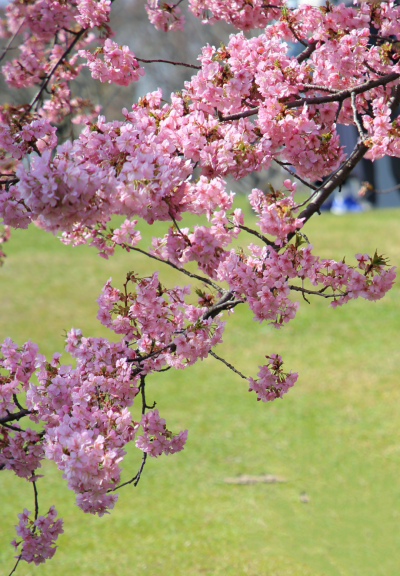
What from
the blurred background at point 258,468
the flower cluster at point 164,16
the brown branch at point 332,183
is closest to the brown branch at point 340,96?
the brown branch at point 332,183

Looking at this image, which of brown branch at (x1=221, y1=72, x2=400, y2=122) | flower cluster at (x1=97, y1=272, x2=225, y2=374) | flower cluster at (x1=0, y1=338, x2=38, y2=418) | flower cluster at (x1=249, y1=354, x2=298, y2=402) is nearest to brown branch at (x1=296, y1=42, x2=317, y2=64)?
brown branch at (x1=221, y1=72, x2=400, y2=122)

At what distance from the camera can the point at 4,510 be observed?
641 centimetres

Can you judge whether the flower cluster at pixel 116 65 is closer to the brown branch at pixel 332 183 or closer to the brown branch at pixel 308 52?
the brown branch at pixel 308 52

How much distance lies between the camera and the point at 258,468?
6.76 m

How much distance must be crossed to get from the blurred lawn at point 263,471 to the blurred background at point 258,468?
17 millimetres

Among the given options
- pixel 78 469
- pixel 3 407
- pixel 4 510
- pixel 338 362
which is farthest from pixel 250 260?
pixel 338 362

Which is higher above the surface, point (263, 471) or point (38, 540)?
point (263, 471)

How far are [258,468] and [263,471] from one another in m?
0.09

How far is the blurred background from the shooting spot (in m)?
5.31

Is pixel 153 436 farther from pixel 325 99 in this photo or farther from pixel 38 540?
pixel 325 99

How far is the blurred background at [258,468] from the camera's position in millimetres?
5312

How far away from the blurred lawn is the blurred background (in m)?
0.02

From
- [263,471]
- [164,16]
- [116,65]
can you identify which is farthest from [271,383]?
[263,471]

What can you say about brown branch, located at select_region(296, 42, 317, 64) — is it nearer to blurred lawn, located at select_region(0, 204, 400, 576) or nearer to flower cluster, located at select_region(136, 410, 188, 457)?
flower cluster, located at select_region(136, 410, 188, 457)
